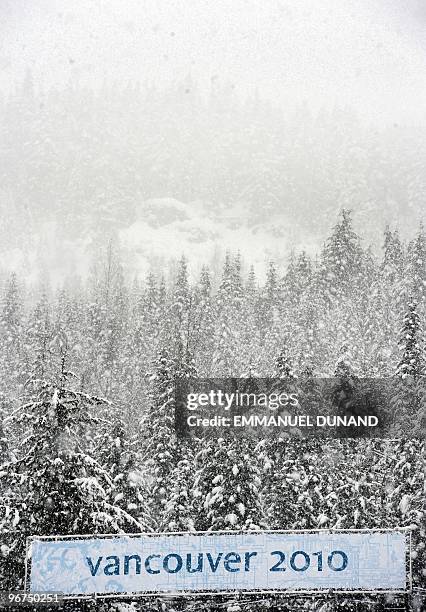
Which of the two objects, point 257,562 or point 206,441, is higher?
point 206,441

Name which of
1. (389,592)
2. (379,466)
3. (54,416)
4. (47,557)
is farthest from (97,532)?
(379,466)

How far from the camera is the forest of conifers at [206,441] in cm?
1816

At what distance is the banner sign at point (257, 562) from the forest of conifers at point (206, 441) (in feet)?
5.28

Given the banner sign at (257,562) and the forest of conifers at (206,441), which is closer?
the forest of conifers at (206,441)

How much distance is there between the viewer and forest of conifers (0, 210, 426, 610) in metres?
18.2

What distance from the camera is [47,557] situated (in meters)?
20.5

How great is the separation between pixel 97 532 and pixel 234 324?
43.4 m

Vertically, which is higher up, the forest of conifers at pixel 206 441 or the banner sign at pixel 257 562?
the forest of conifers at pixel 206 441

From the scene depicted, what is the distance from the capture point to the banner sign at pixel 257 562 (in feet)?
74.1

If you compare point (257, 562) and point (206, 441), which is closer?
point (257, 562)

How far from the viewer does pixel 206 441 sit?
94.9 ft

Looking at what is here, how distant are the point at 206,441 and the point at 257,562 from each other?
7.04 m

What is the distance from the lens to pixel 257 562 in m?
22.8

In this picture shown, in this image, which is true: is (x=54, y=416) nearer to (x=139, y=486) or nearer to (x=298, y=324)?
(x=139, y=486)
